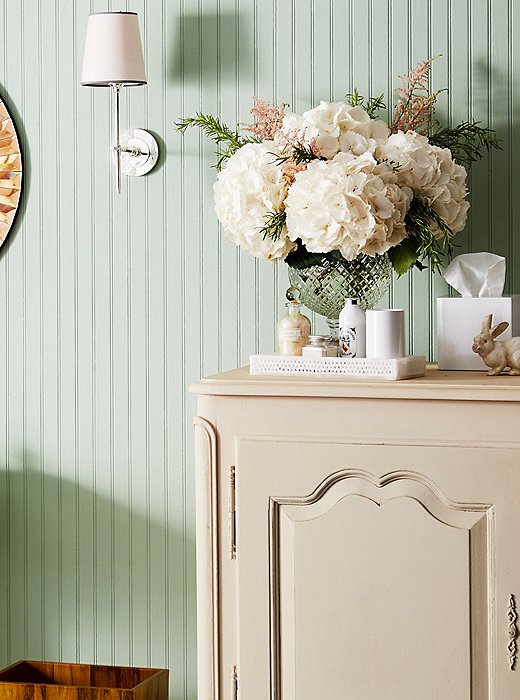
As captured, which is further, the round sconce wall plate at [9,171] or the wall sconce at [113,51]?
the round sconce wall plate at [9,171]

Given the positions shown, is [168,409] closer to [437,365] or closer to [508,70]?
[437,365]

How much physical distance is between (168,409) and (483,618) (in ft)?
3.11

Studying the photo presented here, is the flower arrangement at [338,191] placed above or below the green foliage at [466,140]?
below

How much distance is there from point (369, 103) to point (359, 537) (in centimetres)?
99

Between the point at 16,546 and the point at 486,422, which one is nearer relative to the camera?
the point at 486,422

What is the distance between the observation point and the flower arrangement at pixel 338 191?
1.78 metres

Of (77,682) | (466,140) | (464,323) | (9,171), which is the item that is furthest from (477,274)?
(77,682)

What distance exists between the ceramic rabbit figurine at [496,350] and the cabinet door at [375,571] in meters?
0.19

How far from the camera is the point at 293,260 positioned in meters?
1.93

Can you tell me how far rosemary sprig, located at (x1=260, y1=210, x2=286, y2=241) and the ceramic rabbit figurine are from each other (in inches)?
16.5

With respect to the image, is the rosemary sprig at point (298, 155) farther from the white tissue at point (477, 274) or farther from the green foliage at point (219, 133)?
the white tissue at point (477, 274)

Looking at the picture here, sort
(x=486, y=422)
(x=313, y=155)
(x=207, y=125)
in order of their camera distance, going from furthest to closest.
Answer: (x=207, y=125)
(x=313, y=155)
(x=486, y=422)

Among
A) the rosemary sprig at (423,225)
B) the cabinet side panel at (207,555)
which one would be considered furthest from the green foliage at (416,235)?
the cabinet side panel at (207,555)

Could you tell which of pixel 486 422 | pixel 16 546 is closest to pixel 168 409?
pixel 16 546
